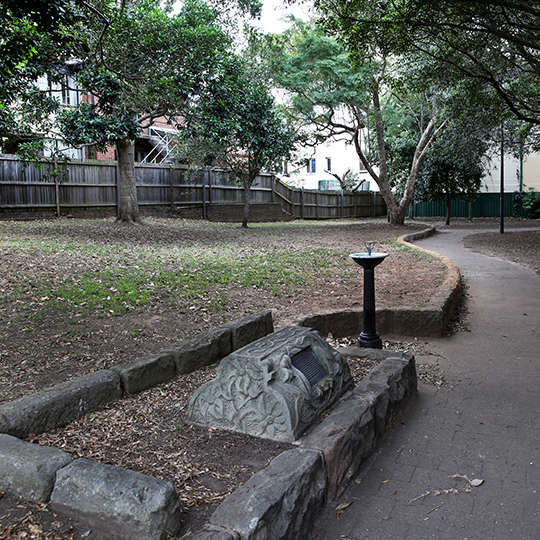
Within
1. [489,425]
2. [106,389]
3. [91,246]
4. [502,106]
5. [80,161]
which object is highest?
[502,106]

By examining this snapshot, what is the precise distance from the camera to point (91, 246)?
10102mm

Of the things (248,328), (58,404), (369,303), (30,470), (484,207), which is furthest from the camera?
(484,207)

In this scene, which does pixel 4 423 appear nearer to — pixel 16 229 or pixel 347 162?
pixel 16 229

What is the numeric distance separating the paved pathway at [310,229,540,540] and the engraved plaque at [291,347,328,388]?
636 millimetres

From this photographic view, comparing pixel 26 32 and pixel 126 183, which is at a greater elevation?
pixel 26 32

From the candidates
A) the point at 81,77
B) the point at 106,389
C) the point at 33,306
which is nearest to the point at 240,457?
the point at 106,389

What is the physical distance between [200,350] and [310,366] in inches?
51.5

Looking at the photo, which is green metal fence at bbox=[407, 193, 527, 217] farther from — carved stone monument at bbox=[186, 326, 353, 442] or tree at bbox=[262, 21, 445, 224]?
carved stone monument at bbox=[186, 326, 353, 442]

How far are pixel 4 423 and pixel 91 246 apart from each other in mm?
7505

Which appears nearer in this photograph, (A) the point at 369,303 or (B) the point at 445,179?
(A) the point at 369,303

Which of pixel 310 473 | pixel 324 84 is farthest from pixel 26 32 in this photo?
pixel 324 84

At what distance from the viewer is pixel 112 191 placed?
17734mm

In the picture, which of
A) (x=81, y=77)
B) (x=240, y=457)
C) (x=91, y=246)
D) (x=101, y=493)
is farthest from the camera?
(x=91, y=246)

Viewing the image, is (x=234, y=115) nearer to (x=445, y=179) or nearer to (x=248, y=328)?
(x=248, y=328)
